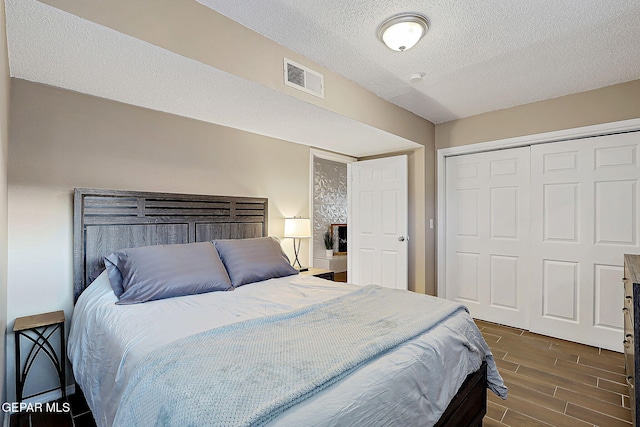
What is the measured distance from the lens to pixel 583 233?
306cm

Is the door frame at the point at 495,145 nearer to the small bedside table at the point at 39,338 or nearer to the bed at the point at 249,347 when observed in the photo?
the bed at the point at 249,347

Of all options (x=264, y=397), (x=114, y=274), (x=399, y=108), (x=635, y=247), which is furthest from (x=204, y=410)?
(x=635, y=247)

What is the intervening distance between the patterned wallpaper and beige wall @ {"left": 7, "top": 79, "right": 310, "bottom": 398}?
3035 millimetres

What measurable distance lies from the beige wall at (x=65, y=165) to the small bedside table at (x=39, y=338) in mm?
97

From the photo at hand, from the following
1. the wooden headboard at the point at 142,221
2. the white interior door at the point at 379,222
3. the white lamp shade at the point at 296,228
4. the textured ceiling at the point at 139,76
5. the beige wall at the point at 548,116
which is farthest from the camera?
the white interior door at the point at 379,222

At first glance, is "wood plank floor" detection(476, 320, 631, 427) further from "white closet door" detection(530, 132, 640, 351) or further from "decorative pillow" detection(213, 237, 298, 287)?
"decorative pillow" detection(213, 237, 298, 287)

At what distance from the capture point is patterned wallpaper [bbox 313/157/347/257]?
5918mm

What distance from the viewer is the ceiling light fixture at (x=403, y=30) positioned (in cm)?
190

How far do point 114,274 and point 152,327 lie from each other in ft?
2.58

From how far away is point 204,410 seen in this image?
0.90m

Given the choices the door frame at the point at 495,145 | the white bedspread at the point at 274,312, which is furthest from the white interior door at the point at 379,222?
the white bedspread at the point at 274,312

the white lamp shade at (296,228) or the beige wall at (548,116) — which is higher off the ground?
the beige wall at (548,116)

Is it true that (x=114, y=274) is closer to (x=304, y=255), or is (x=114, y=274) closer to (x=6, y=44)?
(x=6, y=44)

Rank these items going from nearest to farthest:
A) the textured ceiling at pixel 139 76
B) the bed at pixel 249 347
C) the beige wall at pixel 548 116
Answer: the bed at pixel 249 347, the textured ceiling at pixel 139 76, the beige wall at pixel 548 116
